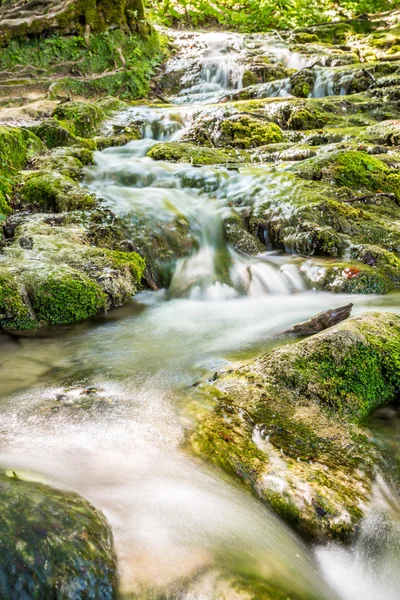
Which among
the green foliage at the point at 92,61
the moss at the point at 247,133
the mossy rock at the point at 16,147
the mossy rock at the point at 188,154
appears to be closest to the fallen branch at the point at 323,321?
the mossy rock at the point at 16,147

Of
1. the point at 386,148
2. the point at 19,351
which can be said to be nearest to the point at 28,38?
the point at 386,148

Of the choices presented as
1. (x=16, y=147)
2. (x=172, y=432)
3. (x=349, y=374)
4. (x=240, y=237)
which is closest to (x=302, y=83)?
(x=240, y=237)

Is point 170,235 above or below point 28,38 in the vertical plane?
below

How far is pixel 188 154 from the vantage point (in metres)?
8.98

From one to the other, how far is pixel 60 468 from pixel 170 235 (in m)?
4.31

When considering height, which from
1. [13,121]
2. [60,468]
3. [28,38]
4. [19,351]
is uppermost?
[28,38]

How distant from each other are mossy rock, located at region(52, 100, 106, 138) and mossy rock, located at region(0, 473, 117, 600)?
10051 mm

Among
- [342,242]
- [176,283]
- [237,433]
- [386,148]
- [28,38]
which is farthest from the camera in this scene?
[28,38]

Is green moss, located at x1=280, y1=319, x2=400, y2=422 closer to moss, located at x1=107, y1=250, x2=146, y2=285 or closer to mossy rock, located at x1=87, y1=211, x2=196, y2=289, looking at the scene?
moss, located at x1=107, y1=250, x2=146, y2=285

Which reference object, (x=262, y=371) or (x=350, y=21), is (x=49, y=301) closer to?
(x=262, y=371)

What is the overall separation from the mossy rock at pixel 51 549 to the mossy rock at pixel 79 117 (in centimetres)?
1005

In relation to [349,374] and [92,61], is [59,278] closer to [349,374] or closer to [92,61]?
[349,374]

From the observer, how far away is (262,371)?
296cm

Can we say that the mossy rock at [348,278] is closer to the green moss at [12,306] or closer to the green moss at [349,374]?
the green moss at [349,374]
